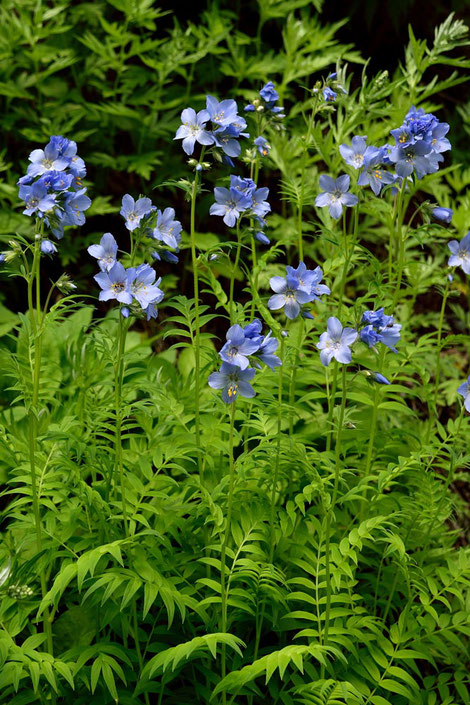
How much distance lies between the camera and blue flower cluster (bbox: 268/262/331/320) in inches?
87.7

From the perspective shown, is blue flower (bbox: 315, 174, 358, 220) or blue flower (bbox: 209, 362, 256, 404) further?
blue flower (bbox: 315, 174, 358, 220)

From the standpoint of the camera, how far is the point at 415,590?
2828mm

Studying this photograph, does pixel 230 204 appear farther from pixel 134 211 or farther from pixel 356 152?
pixel 356 152

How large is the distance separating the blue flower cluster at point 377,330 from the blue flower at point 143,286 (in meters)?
0.59

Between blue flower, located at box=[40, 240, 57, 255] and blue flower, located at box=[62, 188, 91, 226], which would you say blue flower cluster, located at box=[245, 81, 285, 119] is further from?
blue flower, located at box=[40, 240, 57, 255]

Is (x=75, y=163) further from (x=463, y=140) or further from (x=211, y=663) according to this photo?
(x=463, y=140)

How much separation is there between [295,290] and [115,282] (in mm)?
528

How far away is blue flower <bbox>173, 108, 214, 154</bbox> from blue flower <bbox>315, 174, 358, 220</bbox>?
1.48 ft

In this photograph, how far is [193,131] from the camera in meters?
2.40

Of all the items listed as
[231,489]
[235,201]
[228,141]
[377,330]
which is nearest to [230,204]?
[235,201]

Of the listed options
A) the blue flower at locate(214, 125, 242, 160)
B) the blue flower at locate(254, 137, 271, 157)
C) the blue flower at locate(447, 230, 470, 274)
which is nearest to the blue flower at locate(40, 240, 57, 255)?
the blue flower at locate(214, 125, 242, 160)

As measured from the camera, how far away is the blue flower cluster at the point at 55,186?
→ 2232 millimetres

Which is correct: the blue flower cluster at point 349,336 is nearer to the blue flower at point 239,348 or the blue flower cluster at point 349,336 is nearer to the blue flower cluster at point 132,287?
the blue flower at point 239,348

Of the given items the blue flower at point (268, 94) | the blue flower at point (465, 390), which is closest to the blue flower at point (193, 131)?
the blue flower at point (268, 94)
